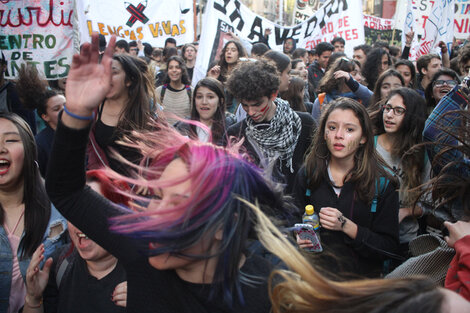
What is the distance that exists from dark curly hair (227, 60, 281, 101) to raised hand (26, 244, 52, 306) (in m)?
2.10

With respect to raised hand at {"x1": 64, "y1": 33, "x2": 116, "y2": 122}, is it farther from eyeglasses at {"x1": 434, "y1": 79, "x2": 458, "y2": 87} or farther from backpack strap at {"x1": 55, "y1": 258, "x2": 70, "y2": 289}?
eyeglasses at {"x1": 434, "y1": 79, "x2": 458, "y2": 87}

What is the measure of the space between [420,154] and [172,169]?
275cm

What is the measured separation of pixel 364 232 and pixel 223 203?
157 centimetres

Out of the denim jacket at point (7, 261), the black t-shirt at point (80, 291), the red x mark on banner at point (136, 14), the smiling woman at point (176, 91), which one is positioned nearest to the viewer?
the black t-shirt at point (80, 291)

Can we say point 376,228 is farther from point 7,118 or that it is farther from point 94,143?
point 7,118

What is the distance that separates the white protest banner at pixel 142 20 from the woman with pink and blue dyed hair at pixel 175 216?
565cm

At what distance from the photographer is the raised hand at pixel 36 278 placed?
198 centimetres

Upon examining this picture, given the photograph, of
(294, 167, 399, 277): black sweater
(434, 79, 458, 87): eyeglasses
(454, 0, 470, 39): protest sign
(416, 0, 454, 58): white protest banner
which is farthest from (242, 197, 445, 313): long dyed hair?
(454, 0, 470, 39): protest sign

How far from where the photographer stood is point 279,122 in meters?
3.55

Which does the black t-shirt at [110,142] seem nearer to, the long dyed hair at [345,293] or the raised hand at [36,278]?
the raised hand at [36,278]

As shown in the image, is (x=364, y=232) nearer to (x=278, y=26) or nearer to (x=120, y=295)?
(x=120, y=295)

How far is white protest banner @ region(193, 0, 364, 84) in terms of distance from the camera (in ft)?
21.4

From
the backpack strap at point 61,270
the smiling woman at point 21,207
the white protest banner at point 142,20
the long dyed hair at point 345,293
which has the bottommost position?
the backpack strap at point 61,270

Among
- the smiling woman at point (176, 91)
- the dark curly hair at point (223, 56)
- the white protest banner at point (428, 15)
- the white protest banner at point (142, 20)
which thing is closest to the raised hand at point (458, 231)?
the smiling woman at point (176, 91)
